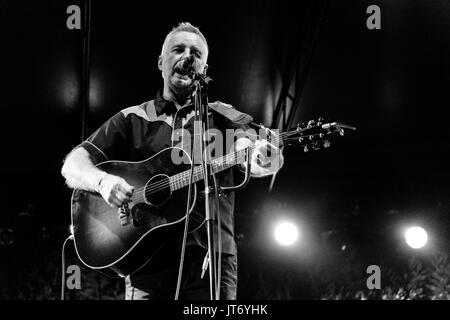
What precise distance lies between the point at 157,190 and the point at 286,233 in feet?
17.6

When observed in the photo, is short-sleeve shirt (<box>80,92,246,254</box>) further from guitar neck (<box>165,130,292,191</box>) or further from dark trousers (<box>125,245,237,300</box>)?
dark trousers (<box>125,245,237,300</box>)

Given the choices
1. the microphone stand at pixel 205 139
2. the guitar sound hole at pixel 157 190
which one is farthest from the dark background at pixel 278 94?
the microphone stand at pixel 205 139

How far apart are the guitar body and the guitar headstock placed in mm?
487

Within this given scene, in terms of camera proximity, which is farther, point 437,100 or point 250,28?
point 437,100

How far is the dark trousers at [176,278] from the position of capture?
2.49 metres

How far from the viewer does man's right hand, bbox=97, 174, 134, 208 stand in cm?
266

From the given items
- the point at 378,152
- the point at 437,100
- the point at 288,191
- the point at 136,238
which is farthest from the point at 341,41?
the point at 136,238

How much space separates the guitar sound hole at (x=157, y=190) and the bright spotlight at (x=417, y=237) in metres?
5.71

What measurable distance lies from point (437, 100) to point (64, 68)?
411 centimetres

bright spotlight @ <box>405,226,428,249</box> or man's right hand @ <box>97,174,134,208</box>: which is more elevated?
bright spotlight @ <box>405,226,428,249</box>

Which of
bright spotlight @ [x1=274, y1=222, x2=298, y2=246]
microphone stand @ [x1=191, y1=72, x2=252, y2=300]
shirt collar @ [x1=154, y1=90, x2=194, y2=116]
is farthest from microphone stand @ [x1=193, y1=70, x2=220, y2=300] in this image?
bright spotlight @ [x1=274, y1=222, x2=298, y2=246]

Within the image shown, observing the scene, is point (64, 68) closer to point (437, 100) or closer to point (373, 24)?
point (373, 24)

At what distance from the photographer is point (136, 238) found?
2.70m

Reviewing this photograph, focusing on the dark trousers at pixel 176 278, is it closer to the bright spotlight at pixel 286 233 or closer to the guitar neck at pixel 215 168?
the guitar neck at pixel 215 168
